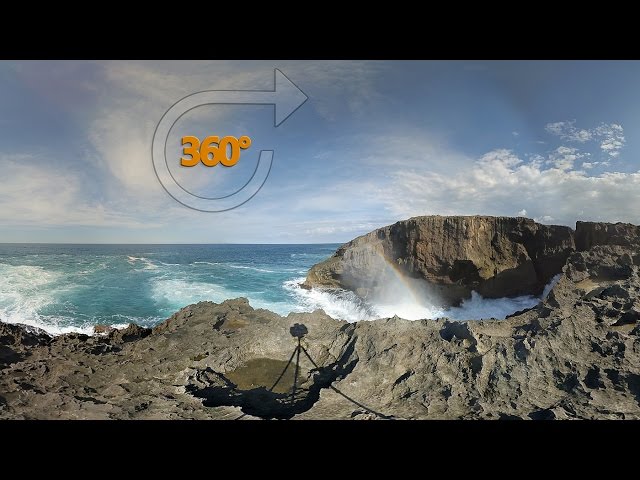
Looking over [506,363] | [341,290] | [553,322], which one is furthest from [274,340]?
[341,290]

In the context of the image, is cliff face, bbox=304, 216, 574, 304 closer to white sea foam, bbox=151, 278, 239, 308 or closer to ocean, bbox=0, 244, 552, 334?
ocean, bbox=0, 244, 552, 334

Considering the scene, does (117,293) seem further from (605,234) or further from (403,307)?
(605,234)

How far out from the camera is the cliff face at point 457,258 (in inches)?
802

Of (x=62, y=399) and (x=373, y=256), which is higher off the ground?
(x=373, y=256)

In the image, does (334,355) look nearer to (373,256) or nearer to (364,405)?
(364,405)

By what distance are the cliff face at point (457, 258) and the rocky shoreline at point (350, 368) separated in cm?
1254

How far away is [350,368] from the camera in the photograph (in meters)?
6.36

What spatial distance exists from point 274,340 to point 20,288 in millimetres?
20093

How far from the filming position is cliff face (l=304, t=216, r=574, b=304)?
2038 centimetres

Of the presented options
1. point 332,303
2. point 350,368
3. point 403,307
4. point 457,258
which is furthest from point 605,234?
point 350,368

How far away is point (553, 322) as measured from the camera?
6.20 m

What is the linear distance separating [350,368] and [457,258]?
725 inches

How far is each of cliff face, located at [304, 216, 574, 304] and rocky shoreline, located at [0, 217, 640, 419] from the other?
12542mm

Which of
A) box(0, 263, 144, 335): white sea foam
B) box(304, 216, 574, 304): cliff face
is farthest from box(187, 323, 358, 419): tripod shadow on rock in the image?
box(304, 216, 574, 304): cliff face
